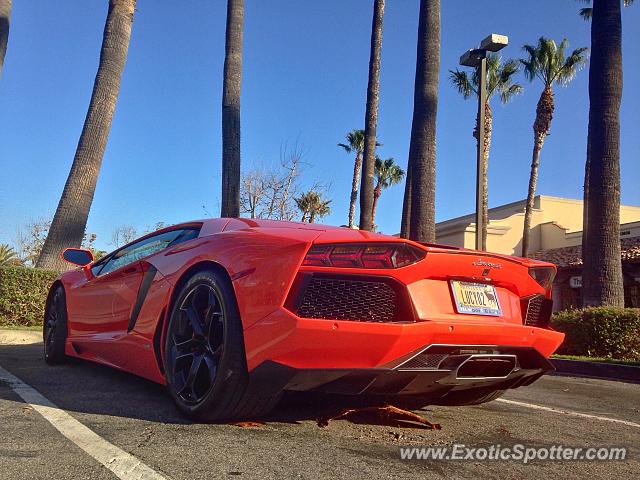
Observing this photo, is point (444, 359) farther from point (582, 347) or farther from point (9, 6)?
point (9, 6)

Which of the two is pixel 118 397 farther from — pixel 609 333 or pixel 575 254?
pixel 575 254

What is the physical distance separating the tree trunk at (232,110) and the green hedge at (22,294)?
3.93 metres

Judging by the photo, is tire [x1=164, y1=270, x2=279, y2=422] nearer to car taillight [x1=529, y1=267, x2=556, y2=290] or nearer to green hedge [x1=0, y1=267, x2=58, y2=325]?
car taillight [x1=529, y1=267, x2=556, y2=290]

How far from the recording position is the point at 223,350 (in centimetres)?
297

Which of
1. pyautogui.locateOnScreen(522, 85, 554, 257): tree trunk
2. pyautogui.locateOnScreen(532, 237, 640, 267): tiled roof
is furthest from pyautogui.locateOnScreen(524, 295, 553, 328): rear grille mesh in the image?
pyautogui.locateOnScreen(522, 85, 554, 257): tree trunk

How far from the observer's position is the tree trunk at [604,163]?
11607 millimetres

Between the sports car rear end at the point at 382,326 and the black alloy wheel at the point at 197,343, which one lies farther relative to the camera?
the black alloy wheel at the point at 197,343

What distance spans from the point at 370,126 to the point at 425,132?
4755 mm

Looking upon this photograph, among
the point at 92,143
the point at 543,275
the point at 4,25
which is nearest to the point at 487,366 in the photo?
the point at 543,275

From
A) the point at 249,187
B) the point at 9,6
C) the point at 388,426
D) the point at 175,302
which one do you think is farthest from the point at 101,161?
the point at 249,187

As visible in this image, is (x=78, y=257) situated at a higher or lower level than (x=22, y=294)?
higher

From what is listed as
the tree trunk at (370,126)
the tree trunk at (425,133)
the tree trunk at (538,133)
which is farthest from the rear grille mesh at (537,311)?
the tree trunk at (538,133)

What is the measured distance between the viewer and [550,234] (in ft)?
105

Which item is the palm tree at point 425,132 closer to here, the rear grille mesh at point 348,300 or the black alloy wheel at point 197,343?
the black alloy wheel at point 197,343
